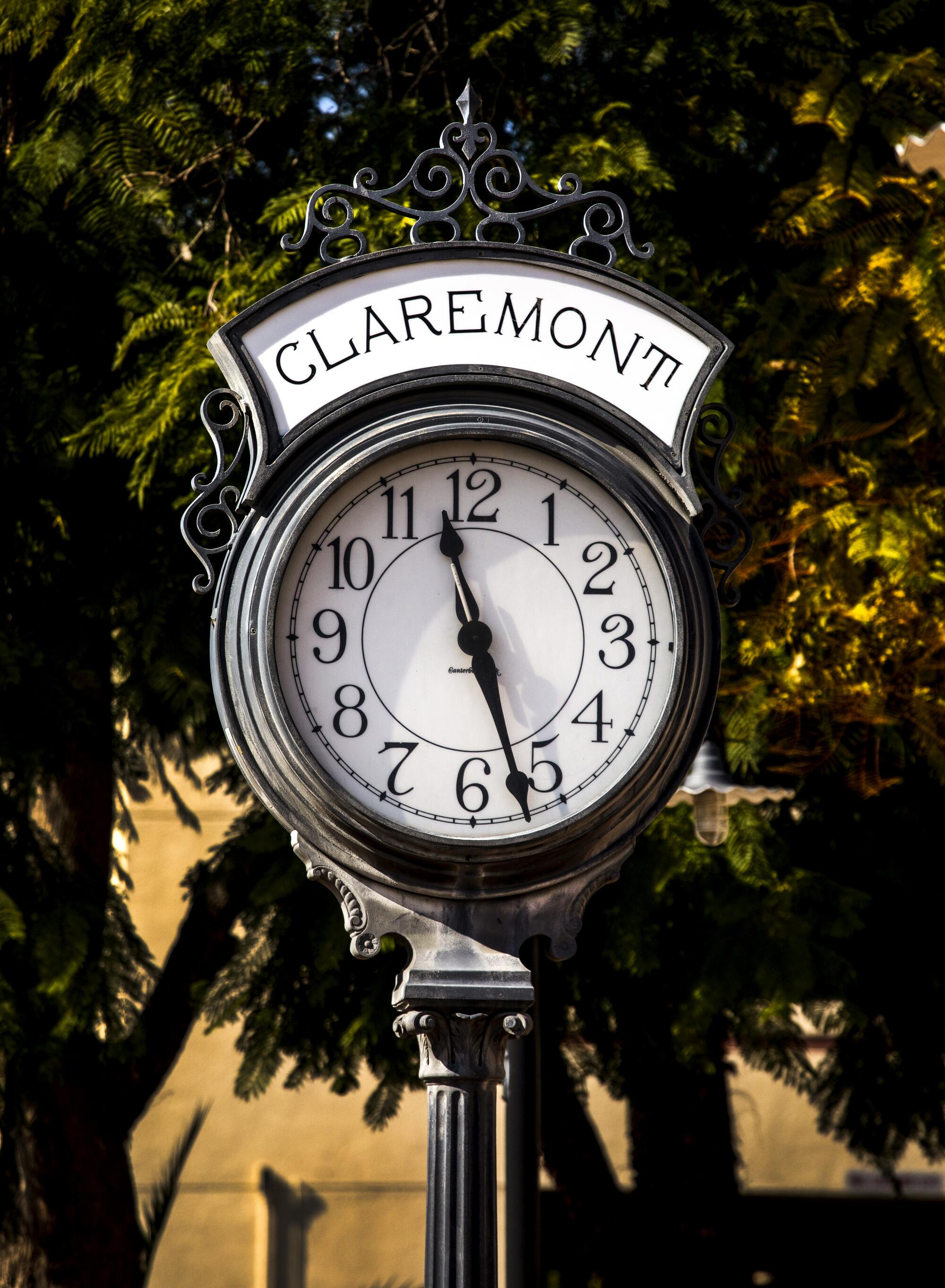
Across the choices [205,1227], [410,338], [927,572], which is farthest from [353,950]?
[205,1227]

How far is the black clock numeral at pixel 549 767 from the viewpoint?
8.21 feet

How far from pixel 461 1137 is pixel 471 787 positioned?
1.83ft

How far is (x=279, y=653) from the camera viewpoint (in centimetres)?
250

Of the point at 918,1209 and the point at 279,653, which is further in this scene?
the point at 918,1209

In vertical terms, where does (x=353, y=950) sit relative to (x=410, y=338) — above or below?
below

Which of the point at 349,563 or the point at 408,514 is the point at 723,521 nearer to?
the point at 408,514

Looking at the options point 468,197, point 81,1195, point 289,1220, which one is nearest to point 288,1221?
point 289,1220

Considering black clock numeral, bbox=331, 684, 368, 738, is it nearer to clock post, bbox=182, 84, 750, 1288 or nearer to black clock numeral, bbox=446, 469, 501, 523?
clock post, bbox=182, 84, 750, 1288

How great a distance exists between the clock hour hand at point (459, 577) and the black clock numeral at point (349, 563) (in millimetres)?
120

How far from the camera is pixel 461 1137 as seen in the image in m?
2.46

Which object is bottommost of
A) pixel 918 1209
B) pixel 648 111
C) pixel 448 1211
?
pixel 448 1211

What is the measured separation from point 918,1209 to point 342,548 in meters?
9.60

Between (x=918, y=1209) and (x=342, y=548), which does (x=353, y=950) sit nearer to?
(x=342, y=548)

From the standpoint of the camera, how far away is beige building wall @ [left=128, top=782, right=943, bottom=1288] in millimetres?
10617
